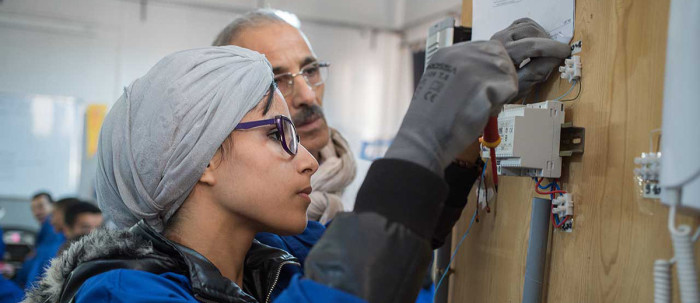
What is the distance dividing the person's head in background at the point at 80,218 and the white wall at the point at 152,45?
1.97 m

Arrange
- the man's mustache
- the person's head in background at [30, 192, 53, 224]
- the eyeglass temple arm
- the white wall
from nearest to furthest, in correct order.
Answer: the eyeglass temple arm
the man's mustache
the person's head in background at [30, 192, 53, 224]
the white wall

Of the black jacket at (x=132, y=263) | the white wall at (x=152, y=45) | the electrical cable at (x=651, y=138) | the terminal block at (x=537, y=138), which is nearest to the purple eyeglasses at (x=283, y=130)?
the black jacket at (x=132, y=263)

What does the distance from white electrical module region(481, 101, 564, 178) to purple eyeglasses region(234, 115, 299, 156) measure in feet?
1.32

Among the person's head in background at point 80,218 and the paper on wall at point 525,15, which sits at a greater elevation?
the paper on wall at point 525,15

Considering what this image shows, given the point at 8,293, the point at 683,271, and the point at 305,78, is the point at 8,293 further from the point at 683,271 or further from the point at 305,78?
the point at 683,271

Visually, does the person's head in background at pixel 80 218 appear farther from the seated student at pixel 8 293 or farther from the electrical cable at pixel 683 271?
the electrical cable at pixel 683 271

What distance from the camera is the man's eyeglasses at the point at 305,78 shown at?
176 centimetres

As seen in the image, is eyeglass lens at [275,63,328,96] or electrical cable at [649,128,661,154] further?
eyeglass lens at [275,63,328,96]

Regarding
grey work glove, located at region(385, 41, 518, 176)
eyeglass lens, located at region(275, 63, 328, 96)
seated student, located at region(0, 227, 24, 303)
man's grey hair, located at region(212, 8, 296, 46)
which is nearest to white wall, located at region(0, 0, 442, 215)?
seated student, located at region(0, 227, 24, 303)

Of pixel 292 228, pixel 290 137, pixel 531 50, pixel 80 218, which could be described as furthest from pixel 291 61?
pixel 80 218

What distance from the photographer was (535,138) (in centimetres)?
105

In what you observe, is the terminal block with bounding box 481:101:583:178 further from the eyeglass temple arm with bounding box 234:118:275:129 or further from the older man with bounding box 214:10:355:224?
the older man with bounding box 214:10:355:224

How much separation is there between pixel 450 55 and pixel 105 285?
2.15 feet

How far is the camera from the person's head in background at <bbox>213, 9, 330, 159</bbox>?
5.77 ft
